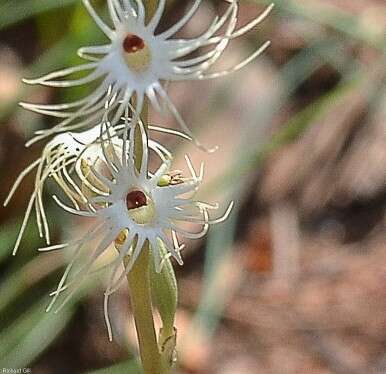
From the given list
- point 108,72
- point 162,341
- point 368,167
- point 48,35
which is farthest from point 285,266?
point 108,72

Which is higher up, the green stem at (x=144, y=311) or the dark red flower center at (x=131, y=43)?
the dark red flower center at (x=131, y=43)

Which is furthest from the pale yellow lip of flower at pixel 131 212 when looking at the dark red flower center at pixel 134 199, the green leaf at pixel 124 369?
the green leaf at pixel 124 369

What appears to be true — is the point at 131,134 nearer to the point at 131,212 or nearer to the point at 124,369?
the point at 131,212

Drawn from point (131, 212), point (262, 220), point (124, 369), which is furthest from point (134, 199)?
point (262, 220)

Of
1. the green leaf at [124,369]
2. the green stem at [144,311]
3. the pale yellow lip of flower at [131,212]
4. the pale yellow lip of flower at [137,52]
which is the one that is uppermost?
the pale yellow lip of flower at [137,52]

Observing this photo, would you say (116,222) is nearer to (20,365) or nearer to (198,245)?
(20,365)

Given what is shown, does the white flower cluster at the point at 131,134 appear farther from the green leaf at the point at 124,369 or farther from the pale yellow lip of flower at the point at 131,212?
the green leaf at the point at 124,369

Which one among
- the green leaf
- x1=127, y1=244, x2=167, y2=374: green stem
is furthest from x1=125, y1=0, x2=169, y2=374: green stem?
the green leaf

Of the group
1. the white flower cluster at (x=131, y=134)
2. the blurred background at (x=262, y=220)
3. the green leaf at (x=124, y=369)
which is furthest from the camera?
the blurred background at (x=262, y=220)
